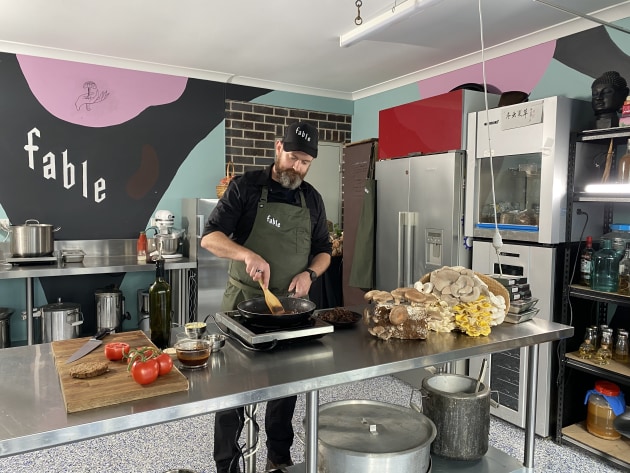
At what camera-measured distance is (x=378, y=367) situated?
158 centimetres

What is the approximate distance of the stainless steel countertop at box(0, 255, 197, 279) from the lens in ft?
12.9

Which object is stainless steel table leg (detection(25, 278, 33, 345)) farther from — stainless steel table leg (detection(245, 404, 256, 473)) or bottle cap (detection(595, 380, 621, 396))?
bottle cap (detection(595, 380, 621, 396))

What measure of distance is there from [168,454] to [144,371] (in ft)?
6.20

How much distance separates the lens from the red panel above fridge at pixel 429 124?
3.68 metres

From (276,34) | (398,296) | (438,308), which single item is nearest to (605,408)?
(438,308)

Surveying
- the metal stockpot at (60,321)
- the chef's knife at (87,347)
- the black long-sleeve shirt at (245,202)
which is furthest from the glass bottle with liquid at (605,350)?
the metal stockpot at (60,321)

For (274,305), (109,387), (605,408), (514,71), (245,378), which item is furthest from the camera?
(514,71)

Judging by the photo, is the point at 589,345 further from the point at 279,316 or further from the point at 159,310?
the point at 159,310

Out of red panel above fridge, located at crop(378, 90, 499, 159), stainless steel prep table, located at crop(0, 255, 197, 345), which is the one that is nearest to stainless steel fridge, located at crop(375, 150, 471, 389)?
red panel above fridge, located at crop(378, 90, 499, 159)

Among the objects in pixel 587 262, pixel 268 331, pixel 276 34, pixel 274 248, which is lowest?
pixel 268 331

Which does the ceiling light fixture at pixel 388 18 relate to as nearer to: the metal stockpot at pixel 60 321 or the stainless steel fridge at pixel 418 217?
the stainless steel fridge at pixel 418 217

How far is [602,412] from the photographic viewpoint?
3.10m

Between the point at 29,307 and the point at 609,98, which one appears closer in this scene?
the point at 609,98

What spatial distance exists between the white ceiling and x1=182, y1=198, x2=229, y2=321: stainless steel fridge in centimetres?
139
